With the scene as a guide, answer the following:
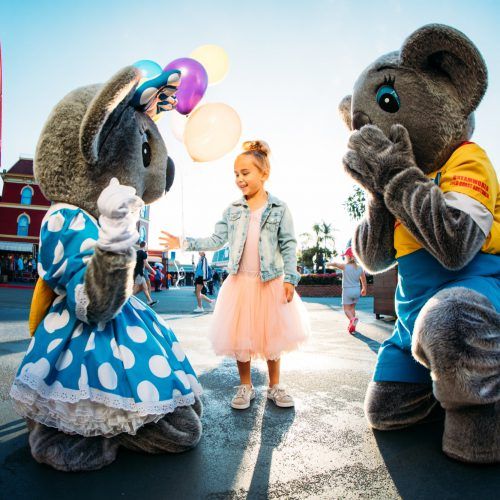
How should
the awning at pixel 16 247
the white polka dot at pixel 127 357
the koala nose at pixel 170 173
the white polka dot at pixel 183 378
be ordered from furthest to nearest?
the awning at pixel 16 247 < the koala nose at pixel 170 173 < the white polka dot at pixel 183 378 < the white polka dot at pixel 127 357

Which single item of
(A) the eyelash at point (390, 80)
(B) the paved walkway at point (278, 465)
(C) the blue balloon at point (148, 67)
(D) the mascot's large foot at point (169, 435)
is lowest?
(B) the paved walkway at point (278, 465)

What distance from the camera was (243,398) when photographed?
107 inches

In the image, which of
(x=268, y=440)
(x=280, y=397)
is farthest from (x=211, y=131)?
(x=268, y=440)

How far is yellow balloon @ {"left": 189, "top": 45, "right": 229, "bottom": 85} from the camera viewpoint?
9.96 ft

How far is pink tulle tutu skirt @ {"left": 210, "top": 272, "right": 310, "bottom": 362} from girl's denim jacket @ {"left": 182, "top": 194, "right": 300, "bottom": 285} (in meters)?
0.11

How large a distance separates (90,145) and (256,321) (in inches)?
66.2

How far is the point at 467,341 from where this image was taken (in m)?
1.66

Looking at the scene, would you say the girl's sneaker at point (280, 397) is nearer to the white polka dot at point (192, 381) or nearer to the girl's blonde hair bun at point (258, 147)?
the white polka dot at point (192, 381)

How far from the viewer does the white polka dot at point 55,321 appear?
5.87ft

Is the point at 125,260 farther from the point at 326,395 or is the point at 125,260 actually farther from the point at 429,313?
the point at 326,395

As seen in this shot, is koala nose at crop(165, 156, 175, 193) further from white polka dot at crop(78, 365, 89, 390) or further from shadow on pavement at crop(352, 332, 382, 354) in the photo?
shadow on pavement at crop(352, 332, 382, 354)

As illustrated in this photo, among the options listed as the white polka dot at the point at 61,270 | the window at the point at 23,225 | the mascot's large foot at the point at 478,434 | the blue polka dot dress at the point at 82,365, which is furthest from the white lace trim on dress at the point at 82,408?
the window at the point at 23,225

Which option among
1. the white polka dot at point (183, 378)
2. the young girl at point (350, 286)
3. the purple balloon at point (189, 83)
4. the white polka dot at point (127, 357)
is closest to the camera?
the white polka dot at point (127, 357)

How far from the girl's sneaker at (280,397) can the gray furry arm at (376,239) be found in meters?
1.05
